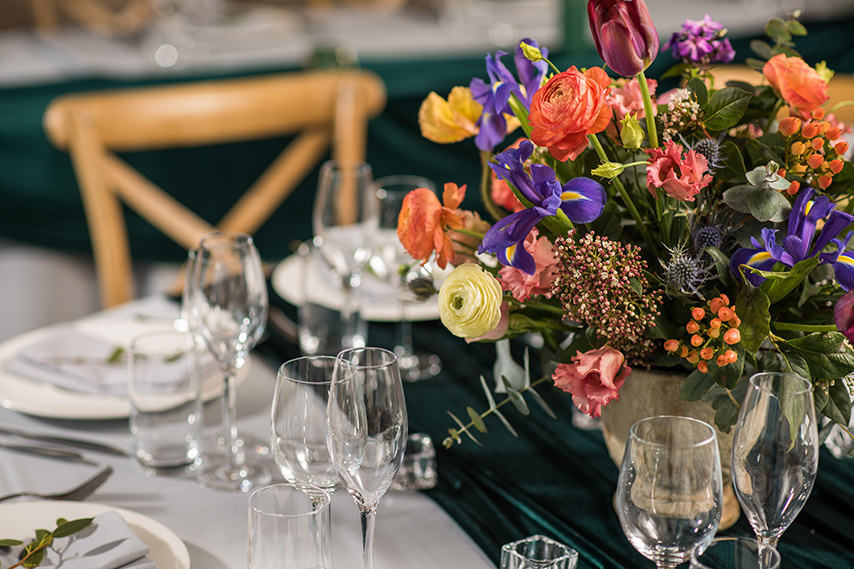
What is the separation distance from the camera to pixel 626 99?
0.84 metres

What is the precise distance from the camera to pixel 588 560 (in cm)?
84

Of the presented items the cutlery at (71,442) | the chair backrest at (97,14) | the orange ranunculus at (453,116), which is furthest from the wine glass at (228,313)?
the chair backrest at (97,14)

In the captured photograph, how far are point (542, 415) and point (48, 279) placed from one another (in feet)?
5.51

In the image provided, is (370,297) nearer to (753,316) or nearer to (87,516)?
(87,516)

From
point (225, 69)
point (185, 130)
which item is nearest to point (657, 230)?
point (185, 130)

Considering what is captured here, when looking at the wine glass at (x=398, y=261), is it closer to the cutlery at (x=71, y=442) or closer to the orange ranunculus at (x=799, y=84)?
the cutlery at (x=71, y=442)

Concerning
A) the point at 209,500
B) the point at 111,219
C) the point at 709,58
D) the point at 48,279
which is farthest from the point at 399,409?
the point at 48,279

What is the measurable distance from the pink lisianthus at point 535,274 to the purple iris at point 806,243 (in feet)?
0.48

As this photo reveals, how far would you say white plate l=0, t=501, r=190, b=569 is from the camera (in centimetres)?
81

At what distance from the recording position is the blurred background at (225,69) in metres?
2.28

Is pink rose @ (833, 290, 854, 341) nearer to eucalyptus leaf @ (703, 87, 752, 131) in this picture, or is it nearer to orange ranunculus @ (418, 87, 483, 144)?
eucalyptus leaf @ (703, 87, 752, 131)

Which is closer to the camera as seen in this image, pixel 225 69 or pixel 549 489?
pixel 549 489

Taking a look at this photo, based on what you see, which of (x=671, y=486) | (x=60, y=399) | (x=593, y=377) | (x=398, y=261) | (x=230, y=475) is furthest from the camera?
(x=398, y=261)

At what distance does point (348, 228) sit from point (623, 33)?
23.9 inches
